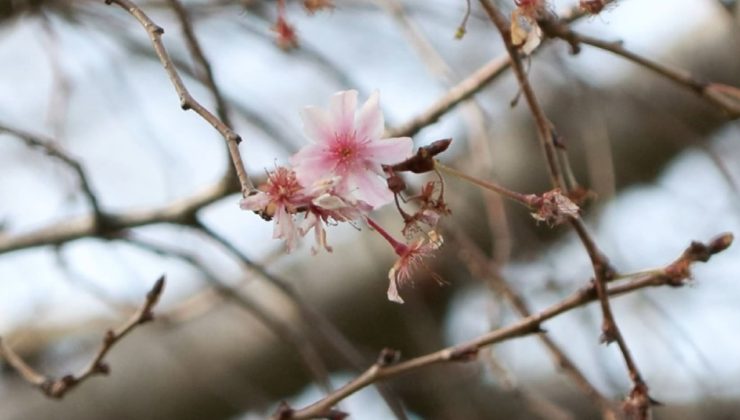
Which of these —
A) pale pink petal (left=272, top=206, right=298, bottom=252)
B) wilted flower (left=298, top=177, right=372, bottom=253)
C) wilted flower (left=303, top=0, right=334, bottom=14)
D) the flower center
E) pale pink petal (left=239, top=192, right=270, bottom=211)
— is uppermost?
wilted flower (left=303, top=0, right=334, bottom=14)

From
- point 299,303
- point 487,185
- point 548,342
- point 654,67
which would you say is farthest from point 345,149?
point 299,303

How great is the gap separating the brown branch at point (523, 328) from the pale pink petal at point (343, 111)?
0.72ft

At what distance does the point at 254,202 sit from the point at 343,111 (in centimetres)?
13

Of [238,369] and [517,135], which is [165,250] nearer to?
[238,369]

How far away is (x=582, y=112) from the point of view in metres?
1.82

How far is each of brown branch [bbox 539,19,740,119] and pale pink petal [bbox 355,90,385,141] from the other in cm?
20

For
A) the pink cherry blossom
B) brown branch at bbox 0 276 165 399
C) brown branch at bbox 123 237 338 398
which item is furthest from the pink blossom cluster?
brown branch at bbox 123 237 338 398

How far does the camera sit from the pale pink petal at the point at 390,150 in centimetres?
70

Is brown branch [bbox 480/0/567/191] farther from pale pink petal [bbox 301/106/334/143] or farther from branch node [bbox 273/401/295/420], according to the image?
branch node [bbox 273/401/295/420]

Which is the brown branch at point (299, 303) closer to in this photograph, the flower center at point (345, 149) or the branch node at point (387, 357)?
the branch node at point (387, 357)

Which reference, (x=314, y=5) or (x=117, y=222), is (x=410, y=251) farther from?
(x=117, y=222)

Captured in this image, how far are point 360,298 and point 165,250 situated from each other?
0.75m

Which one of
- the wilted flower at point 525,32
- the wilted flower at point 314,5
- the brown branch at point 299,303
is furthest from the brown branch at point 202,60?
the wilted flower at point 525,32

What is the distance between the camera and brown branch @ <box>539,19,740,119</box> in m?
0.85
